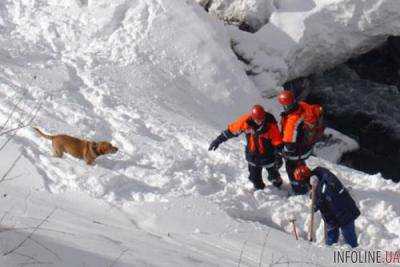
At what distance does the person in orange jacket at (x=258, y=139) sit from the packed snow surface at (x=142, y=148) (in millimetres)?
311

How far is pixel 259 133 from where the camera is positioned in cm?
811

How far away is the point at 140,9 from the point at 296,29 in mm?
3371

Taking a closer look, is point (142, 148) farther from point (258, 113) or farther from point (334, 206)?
point (334, 206)

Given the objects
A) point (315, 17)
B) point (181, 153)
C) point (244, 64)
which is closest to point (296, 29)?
point (315, 17)

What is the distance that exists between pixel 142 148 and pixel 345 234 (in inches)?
128

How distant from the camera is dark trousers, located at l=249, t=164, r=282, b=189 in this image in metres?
8.35

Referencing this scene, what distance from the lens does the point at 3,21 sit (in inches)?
499

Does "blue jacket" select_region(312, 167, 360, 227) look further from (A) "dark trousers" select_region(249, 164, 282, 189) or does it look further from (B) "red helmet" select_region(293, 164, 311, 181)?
(A) "dark trousers" select_region(249, 164, 282, 189)

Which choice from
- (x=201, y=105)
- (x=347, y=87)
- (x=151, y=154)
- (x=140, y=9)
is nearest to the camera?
(x=151, y=154)

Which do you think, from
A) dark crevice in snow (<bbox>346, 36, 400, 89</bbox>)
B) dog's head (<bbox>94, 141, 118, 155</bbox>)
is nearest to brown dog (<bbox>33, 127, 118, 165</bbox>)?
dog's head (<bbox>94, 141, 118, 155</bbox>)

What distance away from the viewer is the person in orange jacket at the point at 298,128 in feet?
26.0

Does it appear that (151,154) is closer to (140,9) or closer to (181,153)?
(181,153)

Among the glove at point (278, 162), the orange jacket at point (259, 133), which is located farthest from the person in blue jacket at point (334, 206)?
the glove at point (278, 162)

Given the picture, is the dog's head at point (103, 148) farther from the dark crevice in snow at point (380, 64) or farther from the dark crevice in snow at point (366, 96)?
the dark crevice in snow at point (380, 64)
